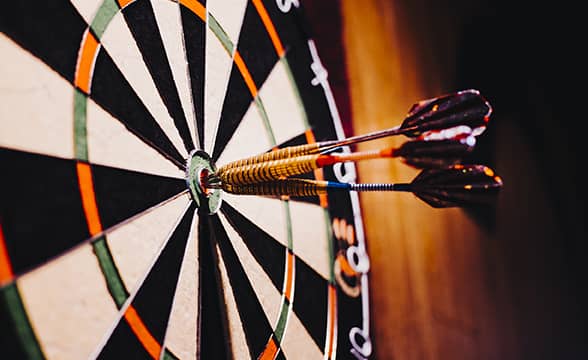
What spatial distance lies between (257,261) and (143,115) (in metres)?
0.33

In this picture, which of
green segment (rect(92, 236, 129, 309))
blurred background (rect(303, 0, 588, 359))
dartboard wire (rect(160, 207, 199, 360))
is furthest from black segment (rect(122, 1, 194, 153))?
blurred background (rect(303, 0, 588, 359))

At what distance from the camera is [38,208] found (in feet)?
1.57

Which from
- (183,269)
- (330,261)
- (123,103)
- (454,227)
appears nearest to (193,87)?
(123,103)

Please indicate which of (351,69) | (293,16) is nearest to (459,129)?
(293,16)

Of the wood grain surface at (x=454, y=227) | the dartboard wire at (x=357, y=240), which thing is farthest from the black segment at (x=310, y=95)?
Result: the wood grain surface at (x=454, y=227)

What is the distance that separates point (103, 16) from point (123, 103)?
10 cm

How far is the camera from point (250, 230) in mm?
845

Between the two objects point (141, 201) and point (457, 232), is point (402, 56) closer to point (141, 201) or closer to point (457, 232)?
point (457, 232)

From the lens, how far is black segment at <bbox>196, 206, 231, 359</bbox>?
0.68m

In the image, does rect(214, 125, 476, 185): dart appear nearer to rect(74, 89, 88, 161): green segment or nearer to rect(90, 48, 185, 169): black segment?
rect(90, 48, 185, 169): black segment

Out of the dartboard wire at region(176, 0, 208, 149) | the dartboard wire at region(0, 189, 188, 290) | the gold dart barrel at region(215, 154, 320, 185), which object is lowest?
the dartboard wire at region(0, 189, 188, 290)

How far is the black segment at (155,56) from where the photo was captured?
0.65 meters

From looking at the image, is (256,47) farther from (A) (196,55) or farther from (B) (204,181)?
(B) (204,181)

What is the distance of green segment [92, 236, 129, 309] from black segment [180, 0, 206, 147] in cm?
25
